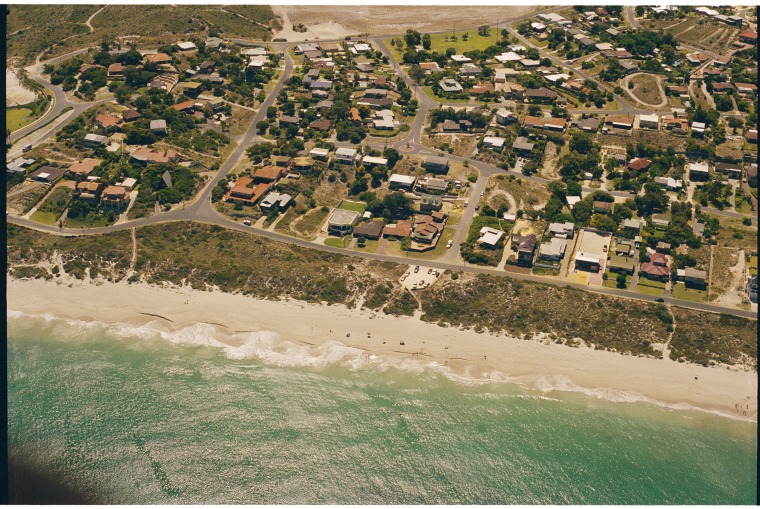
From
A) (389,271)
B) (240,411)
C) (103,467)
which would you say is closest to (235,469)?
(240,411)

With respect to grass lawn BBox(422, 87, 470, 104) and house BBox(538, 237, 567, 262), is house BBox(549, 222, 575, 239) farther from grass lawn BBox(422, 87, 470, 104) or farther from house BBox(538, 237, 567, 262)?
grass lawn BBox(422, 87, 470, 104)

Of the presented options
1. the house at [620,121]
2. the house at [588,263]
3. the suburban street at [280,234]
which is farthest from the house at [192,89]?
the house at [588,263]

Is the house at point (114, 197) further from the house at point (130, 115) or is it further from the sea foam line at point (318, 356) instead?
the house at point (130, 115)

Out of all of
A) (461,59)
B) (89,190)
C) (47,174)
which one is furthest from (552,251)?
(47,174)

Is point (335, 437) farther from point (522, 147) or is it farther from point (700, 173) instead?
point (700, 173)

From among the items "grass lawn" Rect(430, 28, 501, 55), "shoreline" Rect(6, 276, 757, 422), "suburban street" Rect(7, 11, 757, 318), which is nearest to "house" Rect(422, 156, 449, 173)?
"suburban street" Rect(7, 11, 757, 318)

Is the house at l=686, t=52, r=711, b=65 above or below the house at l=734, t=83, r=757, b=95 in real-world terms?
above
